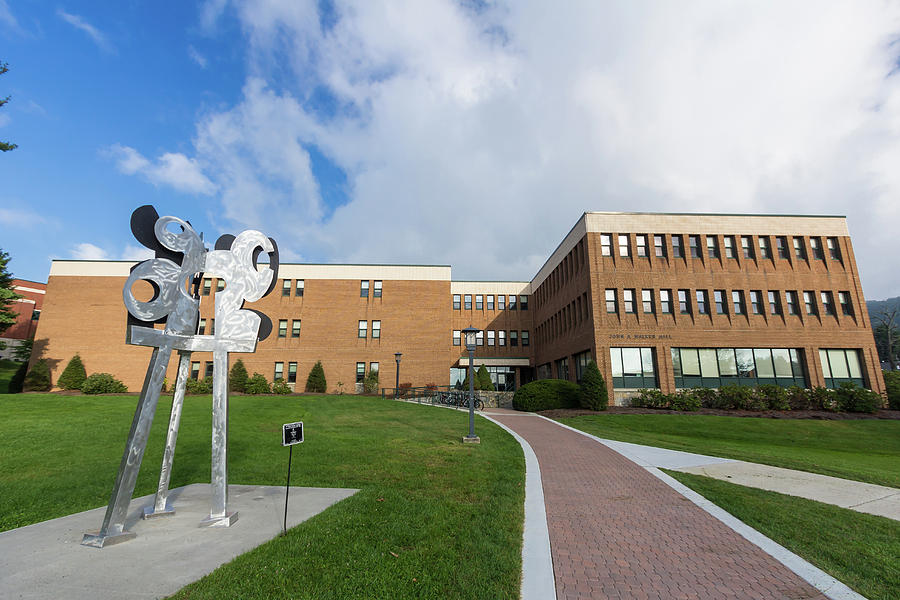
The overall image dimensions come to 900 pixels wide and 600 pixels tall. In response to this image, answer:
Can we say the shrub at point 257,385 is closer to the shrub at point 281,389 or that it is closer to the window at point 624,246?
the shrub at point 281,389

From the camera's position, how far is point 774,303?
27062mm

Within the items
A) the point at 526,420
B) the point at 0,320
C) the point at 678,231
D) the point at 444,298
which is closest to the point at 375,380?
the point at 444,298

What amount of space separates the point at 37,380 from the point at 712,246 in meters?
→ 53.5

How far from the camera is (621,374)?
25.7 m

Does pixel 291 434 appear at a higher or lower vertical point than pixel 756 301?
lower

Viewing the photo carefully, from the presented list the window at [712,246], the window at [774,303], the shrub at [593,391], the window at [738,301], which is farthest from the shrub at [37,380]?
the window at [774,303]

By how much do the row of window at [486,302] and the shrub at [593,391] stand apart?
21250mm

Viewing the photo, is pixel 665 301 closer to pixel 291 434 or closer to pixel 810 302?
pixel 810 302

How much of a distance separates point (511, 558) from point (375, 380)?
3188 cm

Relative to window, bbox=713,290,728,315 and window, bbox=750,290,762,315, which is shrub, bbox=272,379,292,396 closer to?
window, bbox=713,290,728,315

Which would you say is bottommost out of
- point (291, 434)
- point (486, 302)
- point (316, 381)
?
point (291, 434)

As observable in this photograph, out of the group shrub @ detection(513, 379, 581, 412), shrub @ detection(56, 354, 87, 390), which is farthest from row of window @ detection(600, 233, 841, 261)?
shrub @ detection(56, 354, 87, 390)

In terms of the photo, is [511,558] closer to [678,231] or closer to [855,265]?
[678,231]

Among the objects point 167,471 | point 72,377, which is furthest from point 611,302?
point 72,377
